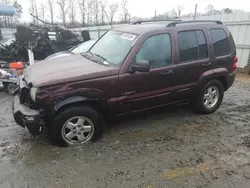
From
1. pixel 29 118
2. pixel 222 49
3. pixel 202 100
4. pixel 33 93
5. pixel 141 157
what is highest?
pixel 222 49

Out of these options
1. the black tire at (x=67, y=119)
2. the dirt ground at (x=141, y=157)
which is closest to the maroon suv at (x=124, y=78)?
the black tire at (x=67, y=119)

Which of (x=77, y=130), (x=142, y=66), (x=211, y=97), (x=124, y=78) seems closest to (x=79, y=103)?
(x=77, y=130)

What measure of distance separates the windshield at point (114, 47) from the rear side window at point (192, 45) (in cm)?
92

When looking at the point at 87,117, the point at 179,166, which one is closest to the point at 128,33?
the point at 87,117

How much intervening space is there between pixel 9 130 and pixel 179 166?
118 inches

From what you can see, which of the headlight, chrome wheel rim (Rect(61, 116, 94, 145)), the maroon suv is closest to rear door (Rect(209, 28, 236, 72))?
the maroon suv

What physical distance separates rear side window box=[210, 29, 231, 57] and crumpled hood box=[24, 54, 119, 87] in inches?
86.0

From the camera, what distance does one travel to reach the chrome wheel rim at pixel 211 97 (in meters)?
4.86

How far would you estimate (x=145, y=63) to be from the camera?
3.60 m

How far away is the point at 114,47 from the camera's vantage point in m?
4.18

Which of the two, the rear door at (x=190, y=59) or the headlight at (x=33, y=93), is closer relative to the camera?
the headlight at (x=33, y=93)

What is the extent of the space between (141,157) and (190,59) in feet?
6.64

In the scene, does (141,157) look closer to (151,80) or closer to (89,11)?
(151,80)

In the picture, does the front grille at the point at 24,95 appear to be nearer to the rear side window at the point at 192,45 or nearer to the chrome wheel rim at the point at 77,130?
the chrome wheel rim at the point at 77,130
